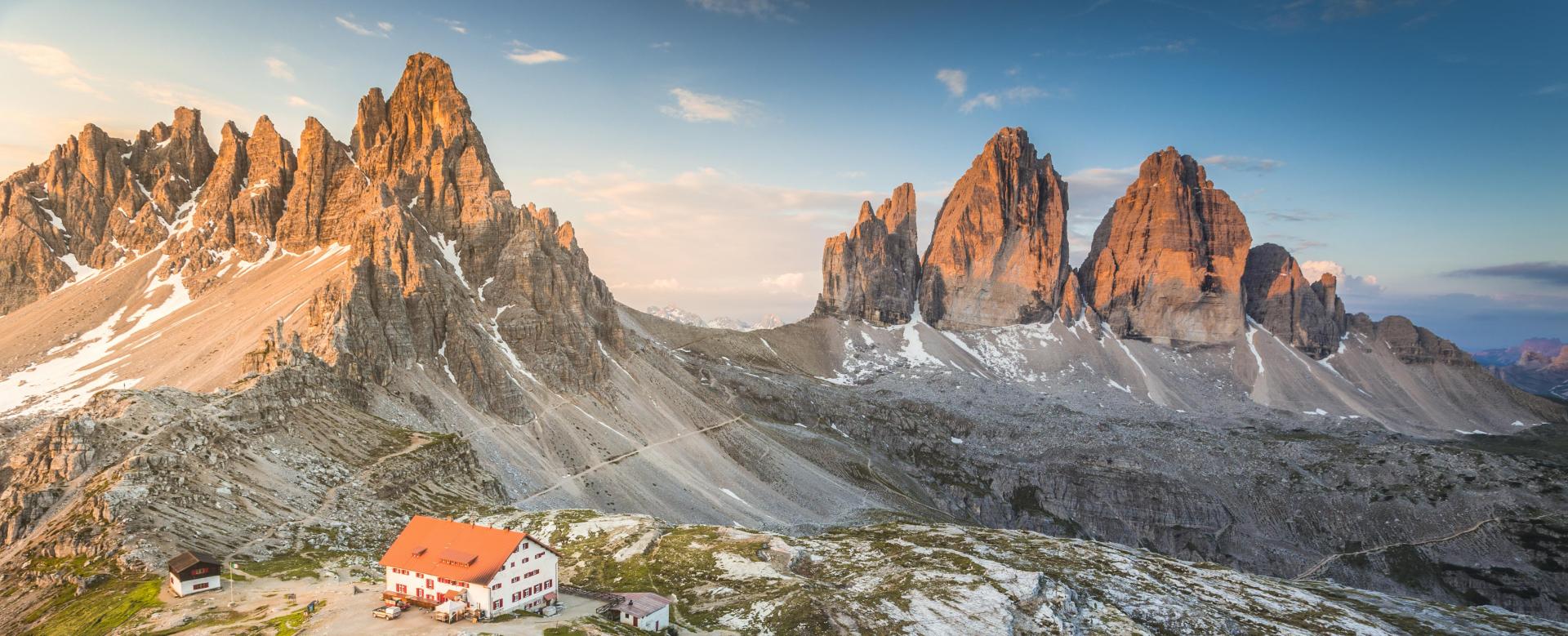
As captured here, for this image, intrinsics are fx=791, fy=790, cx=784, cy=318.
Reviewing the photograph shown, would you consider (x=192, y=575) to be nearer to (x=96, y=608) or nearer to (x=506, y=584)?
(x=96, y=608)

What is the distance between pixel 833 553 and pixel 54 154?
21395 cm

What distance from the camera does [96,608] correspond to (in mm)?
50469

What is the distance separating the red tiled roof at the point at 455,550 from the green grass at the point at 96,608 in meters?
15.0

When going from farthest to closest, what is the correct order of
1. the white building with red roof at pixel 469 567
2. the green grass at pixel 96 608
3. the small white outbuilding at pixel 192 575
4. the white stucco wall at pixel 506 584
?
the small white outbuilding at pixel 192 575, the white building with red roof at pixel 469 567, the white stucco wall at pixel 506 584, the green grass at pixel 96 608

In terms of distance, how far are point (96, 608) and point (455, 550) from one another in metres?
22.2

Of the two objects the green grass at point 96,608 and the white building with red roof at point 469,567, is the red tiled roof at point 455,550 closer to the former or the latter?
the white building with red roof at point 469,567

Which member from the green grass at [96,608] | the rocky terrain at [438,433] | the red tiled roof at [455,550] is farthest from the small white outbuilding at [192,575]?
the red tiled roof at [455,550]

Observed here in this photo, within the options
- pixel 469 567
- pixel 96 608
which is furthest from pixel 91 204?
pixel 469 567

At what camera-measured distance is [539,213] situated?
193m

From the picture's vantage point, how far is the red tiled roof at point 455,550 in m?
51.4

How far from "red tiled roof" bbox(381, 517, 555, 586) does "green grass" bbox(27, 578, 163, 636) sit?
1502cm

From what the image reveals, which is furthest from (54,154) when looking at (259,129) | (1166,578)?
(1166,578)

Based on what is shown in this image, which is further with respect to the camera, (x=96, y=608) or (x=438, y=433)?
(x=438, y=433)

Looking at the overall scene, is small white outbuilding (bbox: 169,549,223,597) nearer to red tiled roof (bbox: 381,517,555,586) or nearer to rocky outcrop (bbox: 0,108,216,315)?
red tiled roof (bbox: 381,517,555,586)
